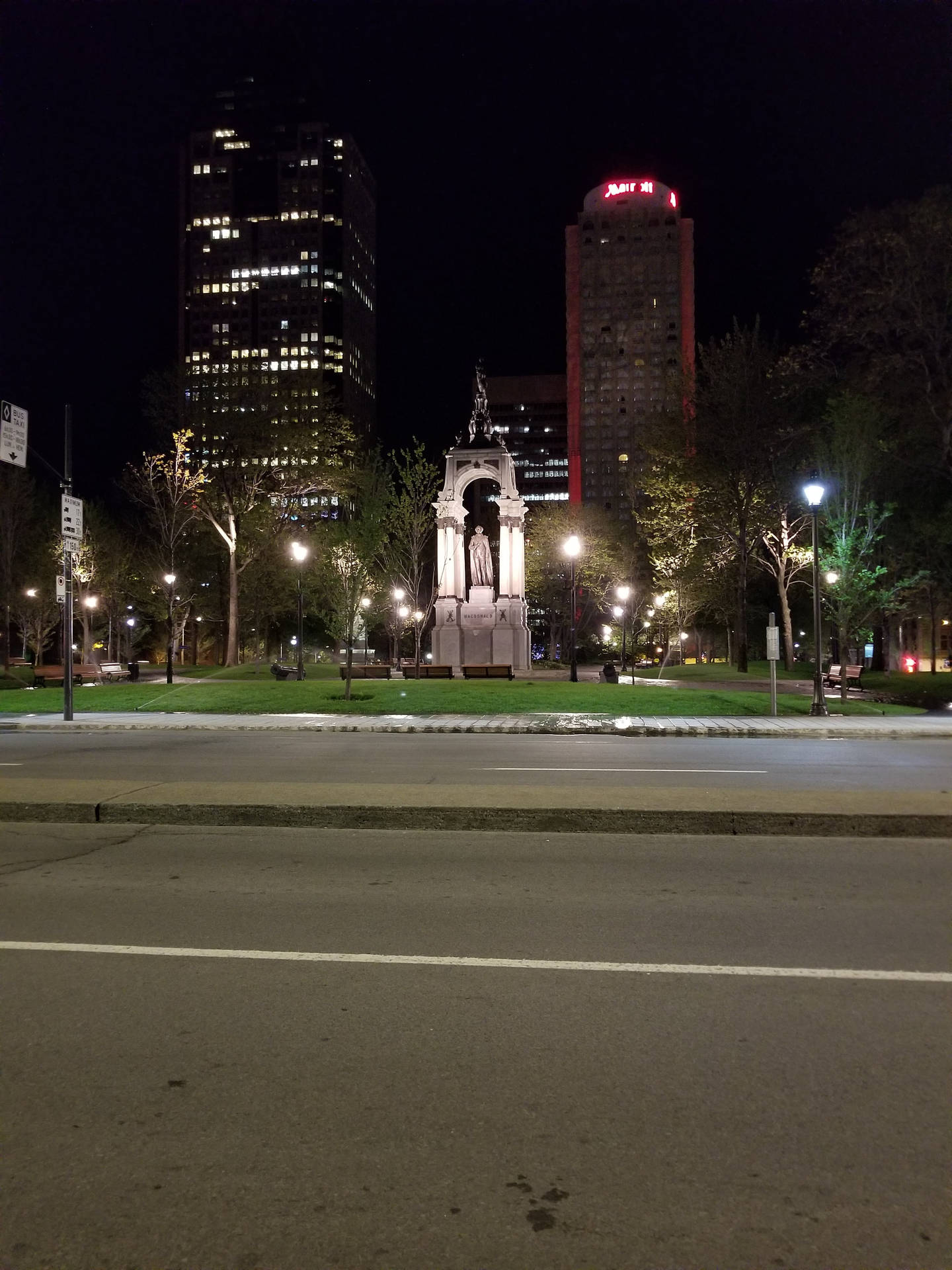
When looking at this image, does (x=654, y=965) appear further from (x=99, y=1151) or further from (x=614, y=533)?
(x=614, y=533)

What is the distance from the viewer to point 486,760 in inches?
608

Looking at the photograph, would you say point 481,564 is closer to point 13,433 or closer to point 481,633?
point 481,633

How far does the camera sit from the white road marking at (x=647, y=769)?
45.3 feet

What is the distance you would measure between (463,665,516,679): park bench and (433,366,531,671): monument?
7.18 metres

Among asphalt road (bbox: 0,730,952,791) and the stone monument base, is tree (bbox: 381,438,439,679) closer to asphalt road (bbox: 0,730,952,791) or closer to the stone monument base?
the stone monument base

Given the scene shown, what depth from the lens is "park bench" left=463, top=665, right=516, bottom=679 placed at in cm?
3762

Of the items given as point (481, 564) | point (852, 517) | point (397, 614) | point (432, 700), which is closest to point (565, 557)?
point (397, 614)

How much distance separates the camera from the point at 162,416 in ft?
172

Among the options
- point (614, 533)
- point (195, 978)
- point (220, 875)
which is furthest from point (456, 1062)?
point (614, 533)

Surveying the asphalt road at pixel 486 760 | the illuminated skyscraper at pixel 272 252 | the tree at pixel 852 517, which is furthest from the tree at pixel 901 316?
the illuminated skyscraper at pixel 272 252

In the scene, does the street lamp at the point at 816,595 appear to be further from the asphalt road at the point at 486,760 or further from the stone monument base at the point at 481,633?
the stone monument base at the point at 481,633

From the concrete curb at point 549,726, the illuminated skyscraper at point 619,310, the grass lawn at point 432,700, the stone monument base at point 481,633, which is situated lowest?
the concrete curb at point 549,726

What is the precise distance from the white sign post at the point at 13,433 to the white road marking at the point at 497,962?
705 inches

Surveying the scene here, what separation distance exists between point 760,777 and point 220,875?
814 cm
